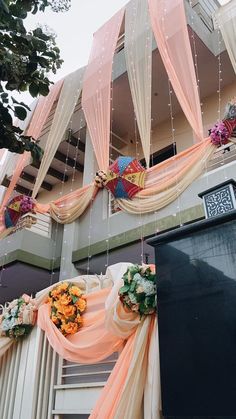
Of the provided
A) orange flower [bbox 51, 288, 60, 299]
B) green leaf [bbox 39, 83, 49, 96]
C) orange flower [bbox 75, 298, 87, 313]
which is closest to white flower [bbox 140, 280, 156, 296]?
orange flower [bbox 75, 298, 87, 313]

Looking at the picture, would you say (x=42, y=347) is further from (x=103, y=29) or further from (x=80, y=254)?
(x=103, y=29)

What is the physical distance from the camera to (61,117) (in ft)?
18.7

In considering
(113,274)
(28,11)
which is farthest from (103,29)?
(113,274)

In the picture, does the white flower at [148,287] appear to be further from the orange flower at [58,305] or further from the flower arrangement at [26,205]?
the flower arrangement at [26,205]

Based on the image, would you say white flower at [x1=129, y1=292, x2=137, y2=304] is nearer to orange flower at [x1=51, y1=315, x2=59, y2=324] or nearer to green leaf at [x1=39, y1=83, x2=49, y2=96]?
orange flower at [x1=51, y1=315, x2=59, y2=324]

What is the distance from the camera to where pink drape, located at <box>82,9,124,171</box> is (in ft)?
16.5

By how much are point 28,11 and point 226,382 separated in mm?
2345

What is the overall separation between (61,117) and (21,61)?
354cm

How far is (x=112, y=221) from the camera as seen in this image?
17.7 ft

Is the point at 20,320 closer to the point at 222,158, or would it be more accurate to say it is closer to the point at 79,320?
the point at 79,320

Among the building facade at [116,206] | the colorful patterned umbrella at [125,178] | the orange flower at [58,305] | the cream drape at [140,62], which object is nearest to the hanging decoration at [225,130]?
the building facade at [116,206]

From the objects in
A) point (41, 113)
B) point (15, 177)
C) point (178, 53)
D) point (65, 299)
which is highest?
point (41, 113)

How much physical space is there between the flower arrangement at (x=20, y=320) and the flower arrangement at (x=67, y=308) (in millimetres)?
256

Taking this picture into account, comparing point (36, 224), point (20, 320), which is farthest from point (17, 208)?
point (20, 320)
